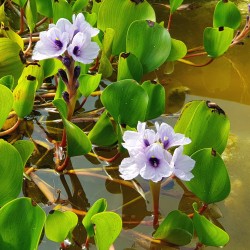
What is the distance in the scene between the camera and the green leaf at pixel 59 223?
3.32 ft

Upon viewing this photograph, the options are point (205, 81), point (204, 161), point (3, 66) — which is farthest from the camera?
point (205, 81)

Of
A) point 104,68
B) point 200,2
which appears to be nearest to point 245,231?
point 104,68

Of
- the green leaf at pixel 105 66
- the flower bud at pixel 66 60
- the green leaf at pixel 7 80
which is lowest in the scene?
the green leaf at pixel 105 66

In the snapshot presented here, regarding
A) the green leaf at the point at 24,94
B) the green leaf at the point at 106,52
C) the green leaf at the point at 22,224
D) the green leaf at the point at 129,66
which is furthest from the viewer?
the green leaf at the point at 106,52

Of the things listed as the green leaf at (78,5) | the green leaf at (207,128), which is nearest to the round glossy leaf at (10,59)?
the green leaf at (78,5)

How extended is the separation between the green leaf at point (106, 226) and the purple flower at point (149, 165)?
8cm

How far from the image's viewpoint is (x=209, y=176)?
3.71ft

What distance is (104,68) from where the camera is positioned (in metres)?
1.64

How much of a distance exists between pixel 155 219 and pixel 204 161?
21cm

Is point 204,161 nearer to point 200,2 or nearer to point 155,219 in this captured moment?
point 155,219

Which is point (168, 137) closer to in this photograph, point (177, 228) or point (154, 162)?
→ point (154, 162)

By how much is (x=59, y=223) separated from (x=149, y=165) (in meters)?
0.20

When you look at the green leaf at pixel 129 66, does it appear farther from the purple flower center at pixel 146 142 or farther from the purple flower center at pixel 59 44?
the purple flower center at pixel 146 142

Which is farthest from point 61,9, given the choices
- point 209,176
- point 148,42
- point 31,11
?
point 209,176
